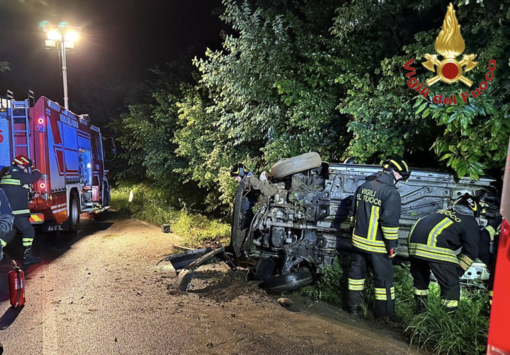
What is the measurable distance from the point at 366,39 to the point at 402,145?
204cm

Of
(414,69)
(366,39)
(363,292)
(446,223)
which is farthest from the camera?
(366,39)

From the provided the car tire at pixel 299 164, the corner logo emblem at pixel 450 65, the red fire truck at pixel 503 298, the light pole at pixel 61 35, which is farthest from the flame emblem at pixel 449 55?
the light pole at pixel 61 35

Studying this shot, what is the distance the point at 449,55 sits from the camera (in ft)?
14.4

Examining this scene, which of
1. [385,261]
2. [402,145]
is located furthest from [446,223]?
[402,145]

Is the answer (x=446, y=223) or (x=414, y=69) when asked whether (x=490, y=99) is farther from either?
(x=446, y=223)

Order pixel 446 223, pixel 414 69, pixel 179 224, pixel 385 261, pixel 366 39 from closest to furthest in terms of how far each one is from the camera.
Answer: pixel 446 223 → pixel 385 261 → pixel 414 69 → pixel 366 39 → pixel 179 224

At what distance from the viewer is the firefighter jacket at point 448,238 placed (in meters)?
3.75

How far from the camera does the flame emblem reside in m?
4.25

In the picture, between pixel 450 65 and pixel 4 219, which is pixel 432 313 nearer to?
pixel 450 65

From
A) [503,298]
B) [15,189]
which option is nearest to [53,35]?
[15,189]

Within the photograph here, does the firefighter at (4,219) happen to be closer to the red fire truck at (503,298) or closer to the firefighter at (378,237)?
A: the firefighter at (378,237)

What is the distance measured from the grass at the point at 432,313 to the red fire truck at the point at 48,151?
214 inches

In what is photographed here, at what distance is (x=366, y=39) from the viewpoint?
20.2 ft

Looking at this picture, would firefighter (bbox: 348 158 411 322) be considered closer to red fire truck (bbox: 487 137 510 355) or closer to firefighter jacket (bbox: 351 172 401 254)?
firefighter jacket (bbox: 351 172 401 254)
